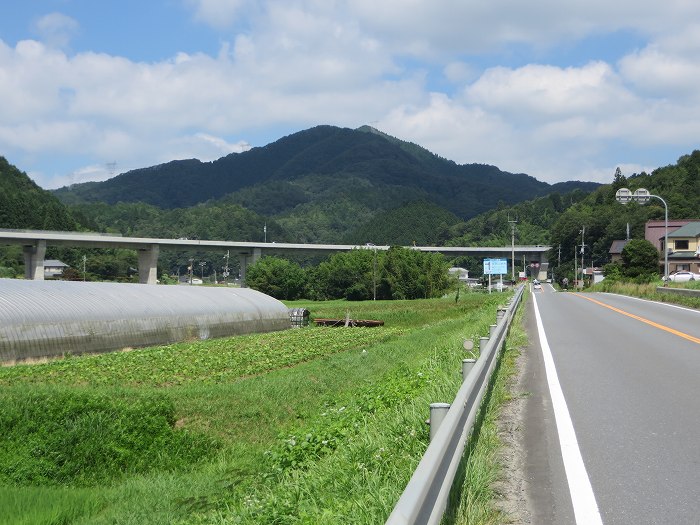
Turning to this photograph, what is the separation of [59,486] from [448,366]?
6.73 metres

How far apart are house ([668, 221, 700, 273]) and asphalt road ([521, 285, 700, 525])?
95.4 metres

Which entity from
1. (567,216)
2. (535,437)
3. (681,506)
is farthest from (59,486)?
(567,216)

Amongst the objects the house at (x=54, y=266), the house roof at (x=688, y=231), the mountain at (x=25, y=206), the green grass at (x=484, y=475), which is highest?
the mountain at (x=25, y=206)

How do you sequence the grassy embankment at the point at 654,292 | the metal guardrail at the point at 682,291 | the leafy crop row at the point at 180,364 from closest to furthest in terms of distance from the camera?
the leafy crop row at the point at 180,364 < the metal guardrail at the point at 682,291 < the grassy embankment at the point at 654,292

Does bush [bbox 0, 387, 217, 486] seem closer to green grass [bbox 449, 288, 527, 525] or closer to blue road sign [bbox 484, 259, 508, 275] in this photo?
green grass [bbox 449, 288, 527, 525]

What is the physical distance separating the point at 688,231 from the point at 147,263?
A: 82346 millimetres

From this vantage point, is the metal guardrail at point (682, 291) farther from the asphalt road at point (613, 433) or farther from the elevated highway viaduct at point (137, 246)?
the elevated highway viaduct at point (137, 246)

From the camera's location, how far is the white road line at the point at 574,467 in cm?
543

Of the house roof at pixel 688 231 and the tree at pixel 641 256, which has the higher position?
the house roof at pixel 688 231

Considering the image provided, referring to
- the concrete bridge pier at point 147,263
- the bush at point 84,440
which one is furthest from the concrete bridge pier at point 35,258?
the bush at point 84,440

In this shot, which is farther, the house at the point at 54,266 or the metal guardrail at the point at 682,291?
the house at the point at 54,266

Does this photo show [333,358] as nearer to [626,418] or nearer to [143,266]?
[626,418]

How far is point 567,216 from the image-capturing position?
170 meters

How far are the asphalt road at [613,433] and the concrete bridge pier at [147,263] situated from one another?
10417 cm
